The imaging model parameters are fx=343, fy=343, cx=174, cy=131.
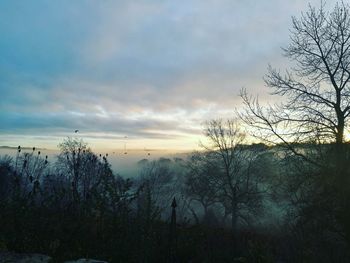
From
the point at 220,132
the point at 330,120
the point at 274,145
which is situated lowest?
the point at 274,145

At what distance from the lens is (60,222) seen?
7527 mm

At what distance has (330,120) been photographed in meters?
14.2

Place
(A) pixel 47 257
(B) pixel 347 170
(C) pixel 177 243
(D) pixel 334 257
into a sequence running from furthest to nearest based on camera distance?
(B) pixel 347 170
(D) pixel 334 257
(C) pixel 177 243
(A) pixel 47 257

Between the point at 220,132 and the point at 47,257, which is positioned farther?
the point at 220,132

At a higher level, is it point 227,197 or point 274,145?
point 274,145

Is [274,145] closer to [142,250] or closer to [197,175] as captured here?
[142,250]

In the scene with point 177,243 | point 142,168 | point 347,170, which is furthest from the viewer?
point 142,168

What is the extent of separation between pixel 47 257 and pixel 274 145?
36.8 ft

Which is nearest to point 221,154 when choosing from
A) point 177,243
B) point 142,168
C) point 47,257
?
point 142,168

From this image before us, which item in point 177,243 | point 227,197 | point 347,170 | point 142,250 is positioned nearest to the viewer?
point 142,250

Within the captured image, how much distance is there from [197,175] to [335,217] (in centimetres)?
2571

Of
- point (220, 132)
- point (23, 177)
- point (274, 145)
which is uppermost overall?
point (220, 132)

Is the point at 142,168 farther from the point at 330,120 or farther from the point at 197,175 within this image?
the point at 330,120

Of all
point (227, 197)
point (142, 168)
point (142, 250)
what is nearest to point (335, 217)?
point (142, 250)
